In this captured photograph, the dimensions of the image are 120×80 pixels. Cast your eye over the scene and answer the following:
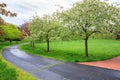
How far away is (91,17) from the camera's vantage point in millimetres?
26750

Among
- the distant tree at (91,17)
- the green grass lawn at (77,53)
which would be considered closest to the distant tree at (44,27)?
the green grass lawn at (77,53)

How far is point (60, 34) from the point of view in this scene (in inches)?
1166

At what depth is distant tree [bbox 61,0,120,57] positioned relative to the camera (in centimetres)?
2653

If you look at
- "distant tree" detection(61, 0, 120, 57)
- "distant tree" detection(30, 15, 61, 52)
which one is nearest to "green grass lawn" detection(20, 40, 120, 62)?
"distant tree" detection(30, 15, 61, 52)

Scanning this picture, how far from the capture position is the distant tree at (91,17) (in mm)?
26531

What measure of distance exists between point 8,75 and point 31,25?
88.9ft

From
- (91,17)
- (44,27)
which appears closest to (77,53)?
(44,27)

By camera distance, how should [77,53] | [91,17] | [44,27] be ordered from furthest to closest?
[44,27]
[77,53]
[91,17]

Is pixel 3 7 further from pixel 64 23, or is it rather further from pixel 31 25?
pixel 31 25

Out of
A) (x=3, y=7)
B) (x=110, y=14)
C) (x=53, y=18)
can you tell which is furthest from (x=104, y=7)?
(x=3, y=7)

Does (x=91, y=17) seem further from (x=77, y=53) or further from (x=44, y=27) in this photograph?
(x=44, y=27)

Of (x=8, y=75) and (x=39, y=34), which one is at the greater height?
(x=39, y=34)

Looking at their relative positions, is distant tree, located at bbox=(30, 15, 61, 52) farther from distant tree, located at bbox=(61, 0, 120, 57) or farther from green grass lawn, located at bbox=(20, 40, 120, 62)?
distant tree, located at bbox=(61, 0, 120, 57)

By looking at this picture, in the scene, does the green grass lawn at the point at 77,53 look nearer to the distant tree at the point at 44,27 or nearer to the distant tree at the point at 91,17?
the distant tree at the point at 44,27
